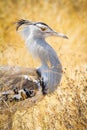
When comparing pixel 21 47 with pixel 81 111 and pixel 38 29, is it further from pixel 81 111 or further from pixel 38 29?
pixel 81 111

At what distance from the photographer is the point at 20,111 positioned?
4.56 metres

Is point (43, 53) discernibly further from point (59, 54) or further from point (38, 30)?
point (59, 54)

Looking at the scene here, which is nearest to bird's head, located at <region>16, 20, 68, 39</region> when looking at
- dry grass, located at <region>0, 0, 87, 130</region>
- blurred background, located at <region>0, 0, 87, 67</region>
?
dry grass, located at <region>0, 0, 87, 130</region>

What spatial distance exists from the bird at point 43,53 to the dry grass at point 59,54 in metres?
0.09

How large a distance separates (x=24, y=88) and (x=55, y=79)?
27cm

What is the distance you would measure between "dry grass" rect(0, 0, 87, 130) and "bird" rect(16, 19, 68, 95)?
9 cm

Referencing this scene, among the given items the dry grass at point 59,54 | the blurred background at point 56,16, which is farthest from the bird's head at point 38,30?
the blurred background at point 56,16

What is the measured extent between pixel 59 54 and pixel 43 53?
537 millimetres

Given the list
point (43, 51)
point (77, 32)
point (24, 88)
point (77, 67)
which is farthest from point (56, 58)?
point (77, 32)

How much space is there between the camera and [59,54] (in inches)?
212

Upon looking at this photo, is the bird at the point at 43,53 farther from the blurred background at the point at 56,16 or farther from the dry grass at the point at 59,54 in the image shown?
the blurred background at the point at 56,16

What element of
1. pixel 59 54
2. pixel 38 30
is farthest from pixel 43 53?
pixel 59 54

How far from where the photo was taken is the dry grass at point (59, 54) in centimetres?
452

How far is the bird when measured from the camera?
4.60 m
